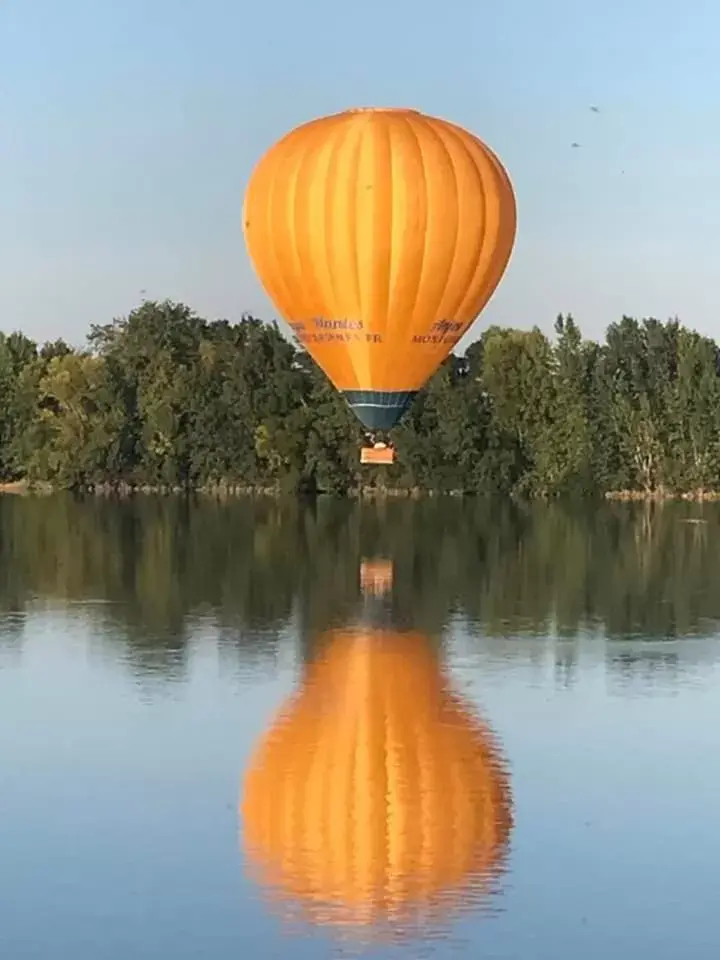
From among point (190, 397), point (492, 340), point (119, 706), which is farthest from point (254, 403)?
point (119, 706)

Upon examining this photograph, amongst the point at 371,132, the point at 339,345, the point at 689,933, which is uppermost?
the point at 371,132

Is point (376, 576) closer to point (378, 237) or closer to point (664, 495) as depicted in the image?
point (378, 237)

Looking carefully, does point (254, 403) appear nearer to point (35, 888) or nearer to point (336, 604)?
point (336, 604)

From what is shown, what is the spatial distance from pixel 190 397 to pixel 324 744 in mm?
35341

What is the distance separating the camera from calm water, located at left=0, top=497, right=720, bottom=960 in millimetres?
9883

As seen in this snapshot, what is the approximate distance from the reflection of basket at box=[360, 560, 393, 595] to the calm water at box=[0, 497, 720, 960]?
76mm

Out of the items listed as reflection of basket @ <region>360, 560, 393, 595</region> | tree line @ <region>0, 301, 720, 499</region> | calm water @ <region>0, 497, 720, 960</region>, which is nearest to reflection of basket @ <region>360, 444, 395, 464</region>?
calm water @ <region>0, 497, 720, 960</region>

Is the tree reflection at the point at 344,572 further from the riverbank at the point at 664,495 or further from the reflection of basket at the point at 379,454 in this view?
the riverbank at the point at 664,495

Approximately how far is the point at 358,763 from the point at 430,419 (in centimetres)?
3502

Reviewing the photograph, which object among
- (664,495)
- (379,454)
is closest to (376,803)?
(379,454)

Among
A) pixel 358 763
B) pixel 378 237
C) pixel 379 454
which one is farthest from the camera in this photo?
pixel 379 454

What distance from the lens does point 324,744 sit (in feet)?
45.6

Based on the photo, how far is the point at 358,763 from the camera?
13.3 meters

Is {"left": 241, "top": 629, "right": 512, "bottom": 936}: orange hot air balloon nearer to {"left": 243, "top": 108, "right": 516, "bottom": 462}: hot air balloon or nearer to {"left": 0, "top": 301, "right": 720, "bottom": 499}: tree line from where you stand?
{"left": 243, "top": 108, "right": 516, "bottom": 462}: hot air balloon
